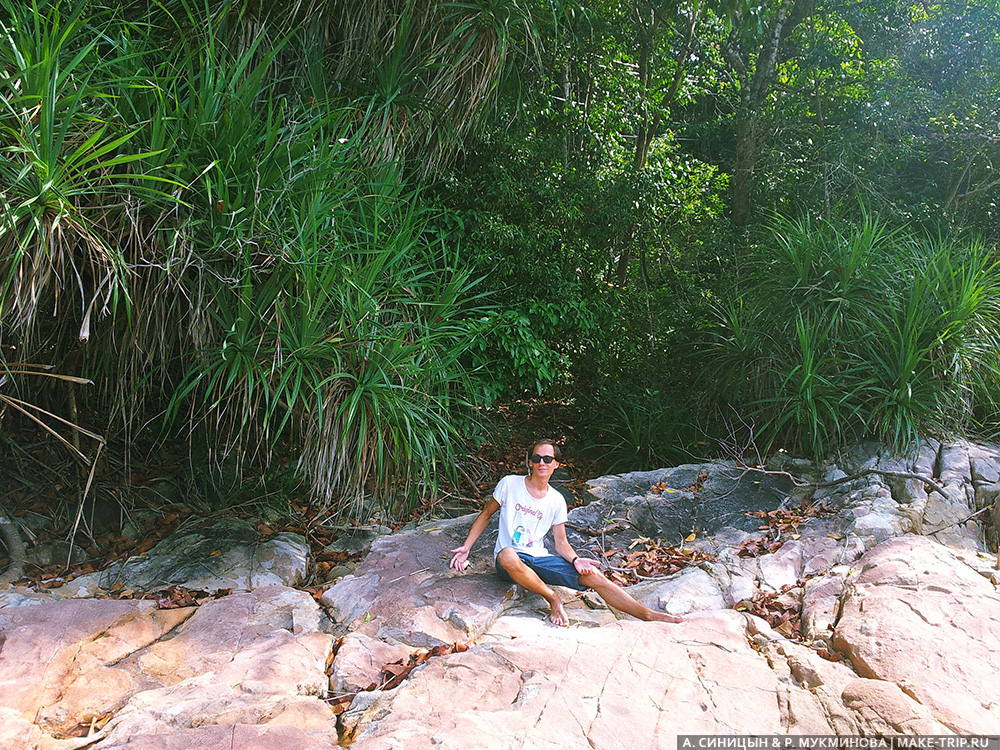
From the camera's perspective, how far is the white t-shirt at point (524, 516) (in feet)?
11.8

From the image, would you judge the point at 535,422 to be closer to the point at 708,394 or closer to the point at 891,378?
the point at 708,394

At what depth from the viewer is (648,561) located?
4.09 m

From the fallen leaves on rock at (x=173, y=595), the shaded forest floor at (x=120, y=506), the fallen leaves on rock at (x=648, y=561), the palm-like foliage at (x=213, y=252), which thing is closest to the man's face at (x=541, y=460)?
the fallen leaves on rock at (x=648, y=561)

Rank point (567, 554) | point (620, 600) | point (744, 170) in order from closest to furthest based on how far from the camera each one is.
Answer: point (620, 600)
point (567, 554)
point (744, 170)

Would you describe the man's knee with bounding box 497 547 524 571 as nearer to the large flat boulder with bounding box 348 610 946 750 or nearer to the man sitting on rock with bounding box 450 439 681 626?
the man sitting on rock with bounding box 450 439 681 626

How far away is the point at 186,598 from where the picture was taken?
368cm

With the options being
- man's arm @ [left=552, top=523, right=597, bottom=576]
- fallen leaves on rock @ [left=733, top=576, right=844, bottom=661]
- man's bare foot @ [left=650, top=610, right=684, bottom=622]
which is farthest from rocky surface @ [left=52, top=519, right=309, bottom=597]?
fallen leaves on rock @ [left=733, top=576, right=844, bottom=661]

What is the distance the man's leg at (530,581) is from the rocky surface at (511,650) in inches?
2.9

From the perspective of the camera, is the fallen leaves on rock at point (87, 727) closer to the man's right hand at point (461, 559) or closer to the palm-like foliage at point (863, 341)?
the man's right hand at point (461, 559)

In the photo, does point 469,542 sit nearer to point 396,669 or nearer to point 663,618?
point 396,669

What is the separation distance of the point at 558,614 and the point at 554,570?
0.26m

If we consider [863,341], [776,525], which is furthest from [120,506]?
[863,341]

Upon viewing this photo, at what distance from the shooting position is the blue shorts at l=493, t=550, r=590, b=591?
11.5ft

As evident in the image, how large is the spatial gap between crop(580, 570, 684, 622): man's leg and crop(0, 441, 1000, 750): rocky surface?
0.07 m
